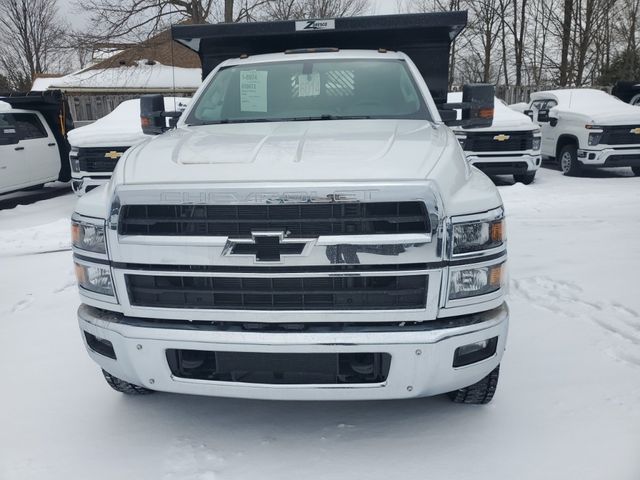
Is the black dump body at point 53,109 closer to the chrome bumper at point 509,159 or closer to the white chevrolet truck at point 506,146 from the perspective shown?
the white chevrolet truck at point 506,146

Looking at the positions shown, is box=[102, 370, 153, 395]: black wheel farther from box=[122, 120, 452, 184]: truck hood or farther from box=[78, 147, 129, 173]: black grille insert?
box=[78, 147, 129, 173]: black grille insert

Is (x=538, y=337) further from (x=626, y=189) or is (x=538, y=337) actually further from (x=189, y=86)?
(x=189, y=86)

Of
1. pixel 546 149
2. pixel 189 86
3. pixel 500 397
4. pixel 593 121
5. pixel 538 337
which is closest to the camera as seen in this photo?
pixel 500 397

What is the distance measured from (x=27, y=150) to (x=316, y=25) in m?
7.63

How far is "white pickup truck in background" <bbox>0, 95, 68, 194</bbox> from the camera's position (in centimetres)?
982

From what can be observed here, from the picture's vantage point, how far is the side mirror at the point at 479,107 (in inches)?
161

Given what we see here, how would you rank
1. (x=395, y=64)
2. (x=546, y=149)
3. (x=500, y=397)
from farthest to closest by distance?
(x=546, y=149) < (x=395, y=64) < (x=500, y=397)

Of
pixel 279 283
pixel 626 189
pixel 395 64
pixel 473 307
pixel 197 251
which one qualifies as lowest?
pixel 626 189

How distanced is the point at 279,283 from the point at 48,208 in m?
8.66

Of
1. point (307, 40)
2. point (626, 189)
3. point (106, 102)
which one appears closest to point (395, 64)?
point (307, 40)

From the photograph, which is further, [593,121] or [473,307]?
[593,121]

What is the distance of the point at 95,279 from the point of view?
275cm

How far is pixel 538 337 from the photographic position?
3.99m

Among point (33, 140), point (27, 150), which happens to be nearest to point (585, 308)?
point (27, 150)
